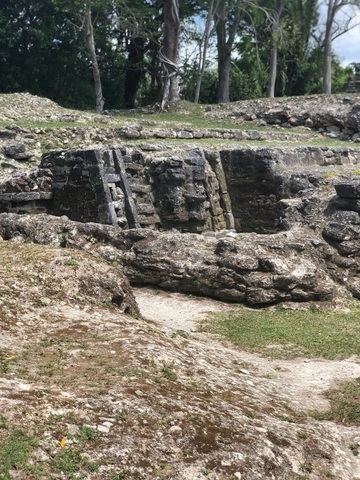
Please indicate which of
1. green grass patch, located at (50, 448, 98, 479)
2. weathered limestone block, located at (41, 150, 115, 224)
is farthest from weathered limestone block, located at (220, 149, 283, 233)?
green grass patch, located at (50, 448, 98, 479)

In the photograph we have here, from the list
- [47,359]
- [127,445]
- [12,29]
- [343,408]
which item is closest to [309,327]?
[343,408]

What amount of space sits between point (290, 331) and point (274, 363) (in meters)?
1.43

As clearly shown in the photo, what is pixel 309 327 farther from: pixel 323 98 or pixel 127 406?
pixel 323 98

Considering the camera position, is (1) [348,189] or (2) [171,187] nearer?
(1) [348,189]

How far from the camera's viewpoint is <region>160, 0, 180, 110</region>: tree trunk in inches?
1187

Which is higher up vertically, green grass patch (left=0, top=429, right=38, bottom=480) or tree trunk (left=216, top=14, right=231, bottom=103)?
tree trunk (left=216, top=14, right=231, bottom=103)

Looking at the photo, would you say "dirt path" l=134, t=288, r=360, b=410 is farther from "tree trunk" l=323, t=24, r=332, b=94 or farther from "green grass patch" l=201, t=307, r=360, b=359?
"tree trunk" l=323, t=24, r=332, b=94

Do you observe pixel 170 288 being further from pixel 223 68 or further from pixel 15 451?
pixel 223 68

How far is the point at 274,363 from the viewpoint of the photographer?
9312mm

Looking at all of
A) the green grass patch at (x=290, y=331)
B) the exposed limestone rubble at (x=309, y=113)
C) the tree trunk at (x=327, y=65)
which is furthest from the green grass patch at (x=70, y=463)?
the tree trunk at (x=327, y=65)

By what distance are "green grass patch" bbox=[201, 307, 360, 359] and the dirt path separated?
26 cm

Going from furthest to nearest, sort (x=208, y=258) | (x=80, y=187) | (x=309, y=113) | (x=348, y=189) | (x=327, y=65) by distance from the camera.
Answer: (x=327, y=65) < (x=309, y=113) < (x=80, y=187) < (x=348, y=189) < (x=208, y=258)

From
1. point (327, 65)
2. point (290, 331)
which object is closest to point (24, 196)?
point (290, 331)

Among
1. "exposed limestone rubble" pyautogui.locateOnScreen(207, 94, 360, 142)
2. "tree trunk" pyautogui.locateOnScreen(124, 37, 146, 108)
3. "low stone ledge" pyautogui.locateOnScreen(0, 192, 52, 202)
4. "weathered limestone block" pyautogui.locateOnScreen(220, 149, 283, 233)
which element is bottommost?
"low stone ledge" pyautogui.locateOnScreen(0, 192, 52, 202)
